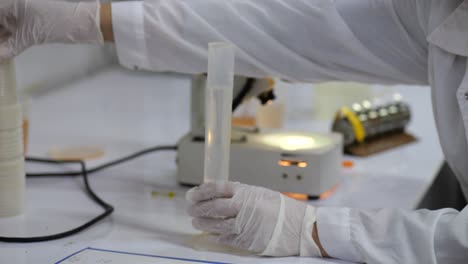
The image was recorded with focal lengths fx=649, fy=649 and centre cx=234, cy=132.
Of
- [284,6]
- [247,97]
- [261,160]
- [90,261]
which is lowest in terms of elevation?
[90,261]

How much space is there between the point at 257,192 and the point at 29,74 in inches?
59.9

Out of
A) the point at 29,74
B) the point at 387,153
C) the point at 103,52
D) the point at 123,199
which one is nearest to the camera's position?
the point at 123,199

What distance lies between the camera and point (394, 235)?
3.68 feet

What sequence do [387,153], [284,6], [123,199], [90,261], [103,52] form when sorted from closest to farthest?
1. [90,261]
2. [284,6]
3. [123,199]
4. [387,153]
5. [103,52]

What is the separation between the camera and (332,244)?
1.16 meters

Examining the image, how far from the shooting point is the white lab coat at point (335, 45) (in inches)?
47.3

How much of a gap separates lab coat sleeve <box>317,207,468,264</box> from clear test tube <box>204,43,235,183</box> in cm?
21

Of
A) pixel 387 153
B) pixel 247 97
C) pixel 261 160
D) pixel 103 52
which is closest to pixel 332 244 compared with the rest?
pixel 261 160

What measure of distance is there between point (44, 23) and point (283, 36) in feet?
1.64

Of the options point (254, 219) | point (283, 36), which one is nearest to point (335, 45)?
point (283, 36)

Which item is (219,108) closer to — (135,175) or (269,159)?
(269,159)

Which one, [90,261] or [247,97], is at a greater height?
[247,97]

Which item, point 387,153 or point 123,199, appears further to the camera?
point 387,153

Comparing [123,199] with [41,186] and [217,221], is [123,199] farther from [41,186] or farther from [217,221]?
[217,221]
